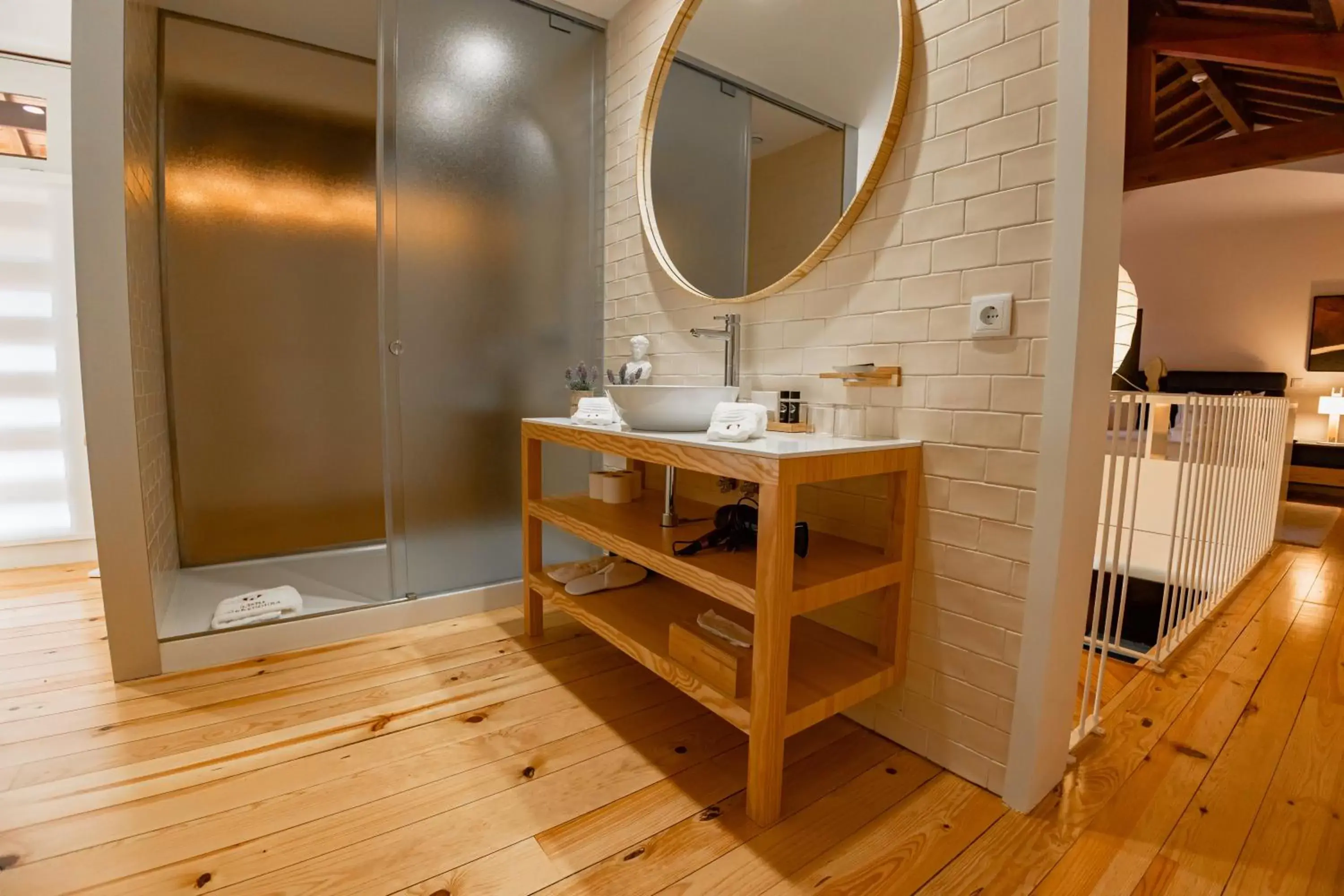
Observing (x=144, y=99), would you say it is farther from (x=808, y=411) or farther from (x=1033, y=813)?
(x=1033, y=813)

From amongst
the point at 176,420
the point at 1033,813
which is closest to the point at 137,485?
the point at 176,420

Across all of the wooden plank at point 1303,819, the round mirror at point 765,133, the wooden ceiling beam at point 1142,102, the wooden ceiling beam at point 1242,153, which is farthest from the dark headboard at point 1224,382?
the round mirror at point 765,133

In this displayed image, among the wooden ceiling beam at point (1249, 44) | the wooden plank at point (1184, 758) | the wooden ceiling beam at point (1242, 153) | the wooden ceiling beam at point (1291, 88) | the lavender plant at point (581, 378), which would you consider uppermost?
the wooden ceiling beam at point (1291, 88)

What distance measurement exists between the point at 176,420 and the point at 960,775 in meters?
3.03

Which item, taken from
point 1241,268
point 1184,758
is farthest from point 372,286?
point 1241,268

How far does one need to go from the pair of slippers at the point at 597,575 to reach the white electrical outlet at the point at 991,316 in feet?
3.98

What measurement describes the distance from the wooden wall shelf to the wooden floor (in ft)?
3.08

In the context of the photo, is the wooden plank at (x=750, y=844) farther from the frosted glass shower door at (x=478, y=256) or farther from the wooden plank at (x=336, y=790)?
the frosted glass shower door at (x=478, y=256)

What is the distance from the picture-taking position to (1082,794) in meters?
1.40

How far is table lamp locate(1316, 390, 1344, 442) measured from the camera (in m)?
6.35

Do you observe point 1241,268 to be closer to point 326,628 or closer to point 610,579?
point 610,579

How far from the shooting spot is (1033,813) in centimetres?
133

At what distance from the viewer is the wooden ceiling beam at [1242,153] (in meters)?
4.59

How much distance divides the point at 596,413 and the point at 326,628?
1.18 metres
